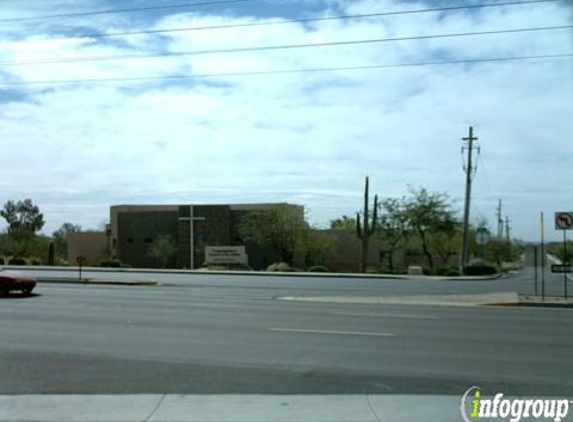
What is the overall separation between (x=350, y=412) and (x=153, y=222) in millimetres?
57936

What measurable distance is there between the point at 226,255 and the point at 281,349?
4466 centimetres

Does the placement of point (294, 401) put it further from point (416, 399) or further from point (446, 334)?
point (446, 334)

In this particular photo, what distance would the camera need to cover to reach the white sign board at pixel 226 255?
56.3 metres

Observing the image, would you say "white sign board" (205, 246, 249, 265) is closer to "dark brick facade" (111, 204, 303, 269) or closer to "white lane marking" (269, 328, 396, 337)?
"dark brick facade" (111, 204, 303, 269)

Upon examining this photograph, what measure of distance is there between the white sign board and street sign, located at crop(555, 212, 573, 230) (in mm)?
34891

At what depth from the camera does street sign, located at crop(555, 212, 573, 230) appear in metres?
23.4

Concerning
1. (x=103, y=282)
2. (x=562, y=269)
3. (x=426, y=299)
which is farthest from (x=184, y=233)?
(x=562, y=269)

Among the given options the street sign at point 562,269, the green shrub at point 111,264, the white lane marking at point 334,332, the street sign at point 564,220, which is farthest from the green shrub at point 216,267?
the white lane marking at point 334,332

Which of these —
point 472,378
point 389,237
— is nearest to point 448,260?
point 389,237

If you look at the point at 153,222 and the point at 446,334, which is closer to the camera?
the point at 446,334

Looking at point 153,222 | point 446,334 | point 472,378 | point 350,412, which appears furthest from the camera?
point 153,222

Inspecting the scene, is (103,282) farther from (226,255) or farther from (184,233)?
(184,233)

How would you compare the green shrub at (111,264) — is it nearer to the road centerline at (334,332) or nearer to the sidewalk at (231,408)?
the road centerline at (334,332)

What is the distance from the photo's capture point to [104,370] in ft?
33.7
